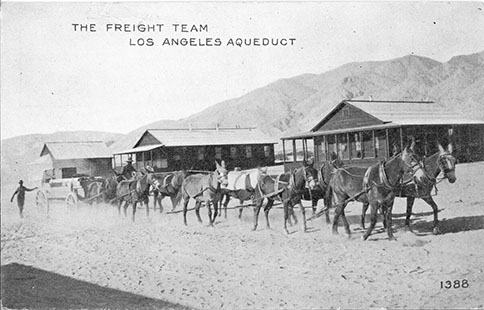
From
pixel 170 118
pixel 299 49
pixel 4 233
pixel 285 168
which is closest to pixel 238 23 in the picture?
pixel 299 49

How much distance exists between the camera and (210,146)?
272 inches

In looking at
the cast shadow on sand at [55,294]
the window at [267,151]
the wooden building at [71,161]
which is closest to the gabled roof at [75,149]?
the wooden building at [71,161]

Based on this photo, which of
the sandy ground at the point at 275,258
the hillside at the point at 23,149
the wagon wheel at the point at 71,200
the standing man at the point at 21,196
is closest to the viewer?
the sandy ground at the point at 275,258

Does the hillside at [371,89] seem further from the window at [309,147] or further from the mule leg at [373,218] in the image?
the mule leg at [373,218]

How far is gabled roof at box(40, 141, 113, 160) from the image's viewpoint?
6.45m

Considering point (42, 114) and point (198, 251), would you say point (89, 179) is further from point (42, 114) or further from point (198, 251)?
point (198, 251)

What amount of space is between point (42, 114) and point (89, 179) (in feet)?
4.62

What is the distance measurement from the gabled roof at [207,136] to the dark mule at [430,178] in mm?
2037

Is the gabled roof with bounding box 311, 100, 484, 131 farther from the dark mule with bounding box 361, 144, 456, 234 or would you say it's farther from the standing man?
the standing man

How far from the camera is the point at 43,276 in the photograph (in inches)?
241

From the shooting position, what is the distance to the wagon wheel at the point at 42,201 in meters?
6.67

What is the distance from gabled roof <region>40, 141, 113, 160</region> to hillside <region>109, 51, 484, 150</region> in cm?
32

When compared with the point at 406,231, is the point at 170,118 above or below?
above

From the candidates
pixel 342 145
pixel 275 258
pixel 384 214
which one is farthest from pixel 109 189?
pixel 384 214
